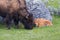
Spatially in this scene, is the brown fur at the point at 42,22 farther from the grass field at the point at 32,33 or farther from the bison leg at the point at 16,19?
the bison leg at the point at 16,19

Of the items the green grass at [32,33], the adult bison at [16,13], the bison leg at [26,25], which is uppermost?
the adult bison at [16,13]

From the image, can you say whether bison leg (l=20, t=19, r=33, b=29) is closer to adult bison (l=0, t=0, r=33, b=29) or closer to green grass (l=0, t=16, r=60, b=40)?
adult bison (l=0, t=0, r=33, b=29)

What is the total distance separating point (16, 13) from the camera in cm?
1266

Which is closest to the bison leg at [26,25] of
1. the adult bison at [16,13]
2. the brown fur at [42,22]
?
the adult bison at [16,13]

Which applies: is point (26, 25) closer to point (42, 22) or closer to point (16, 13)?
point (16, 13)

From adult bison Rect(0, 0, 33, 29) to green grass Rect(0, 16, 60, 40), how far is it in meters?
0.43

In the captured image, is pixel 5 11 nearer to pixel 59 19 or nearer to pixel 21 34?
pixel 21 34

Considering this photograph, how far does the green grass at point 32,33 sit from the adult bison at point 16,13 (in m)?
0.43

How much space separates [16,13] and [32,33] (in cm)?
164

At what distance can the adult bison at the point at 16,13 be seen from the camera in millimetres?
12656

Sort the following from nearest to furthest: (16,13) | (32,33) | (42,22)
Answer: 1. (32,33)
2. (16,13)
3. (42,22)

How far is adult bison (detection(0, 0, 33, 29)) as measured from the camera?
12.7m

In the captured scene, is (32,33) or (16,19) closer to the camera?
(32,33)

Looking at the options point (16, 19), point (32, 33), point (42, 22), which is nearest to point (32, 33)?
point (32, 33)
